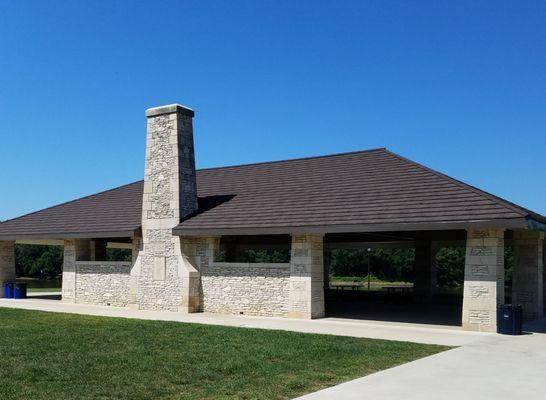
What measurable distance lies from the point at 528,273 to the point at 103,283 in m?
15.2

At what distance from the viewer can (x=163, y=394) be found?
7.56 meters

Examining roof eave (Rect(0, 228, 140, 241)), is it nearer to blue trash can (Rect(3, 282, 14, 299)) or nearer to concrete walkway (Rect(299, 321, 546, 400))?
blue trash can (Rect(3, 282, 14, 299))

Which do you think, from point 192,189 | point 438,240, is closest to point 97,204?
point 192,189

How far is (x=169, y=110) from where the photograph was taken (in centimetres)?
2062

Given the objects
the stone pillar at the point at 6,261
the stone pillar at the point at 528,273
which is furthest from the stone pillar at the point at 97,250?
the stone pillar at the point at 528,273

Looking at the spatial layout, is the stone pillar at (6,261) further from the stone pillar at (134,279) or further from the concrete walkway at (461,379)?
the concrete walkway at (461,379)

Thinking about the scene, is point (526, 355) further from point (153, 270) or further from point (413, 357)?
point (153, 270)

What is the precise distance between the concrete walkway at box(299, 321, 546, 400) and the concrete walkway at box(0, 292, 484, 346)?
5.65ft

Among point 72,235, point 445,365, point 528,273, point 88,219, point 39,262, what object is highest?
point 88,219

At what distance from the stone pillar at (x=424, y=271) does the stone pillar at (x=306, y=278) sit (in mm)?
10170

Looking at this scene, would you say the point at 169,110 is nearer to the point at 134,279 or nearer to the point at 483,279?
the point at 134,279

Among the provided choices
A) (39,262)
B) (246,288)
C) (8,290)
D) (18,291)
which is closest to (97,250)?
(18,291)

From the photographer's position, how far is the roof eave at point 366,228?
14.1m

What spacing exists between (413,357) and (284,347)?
99.5 inches
